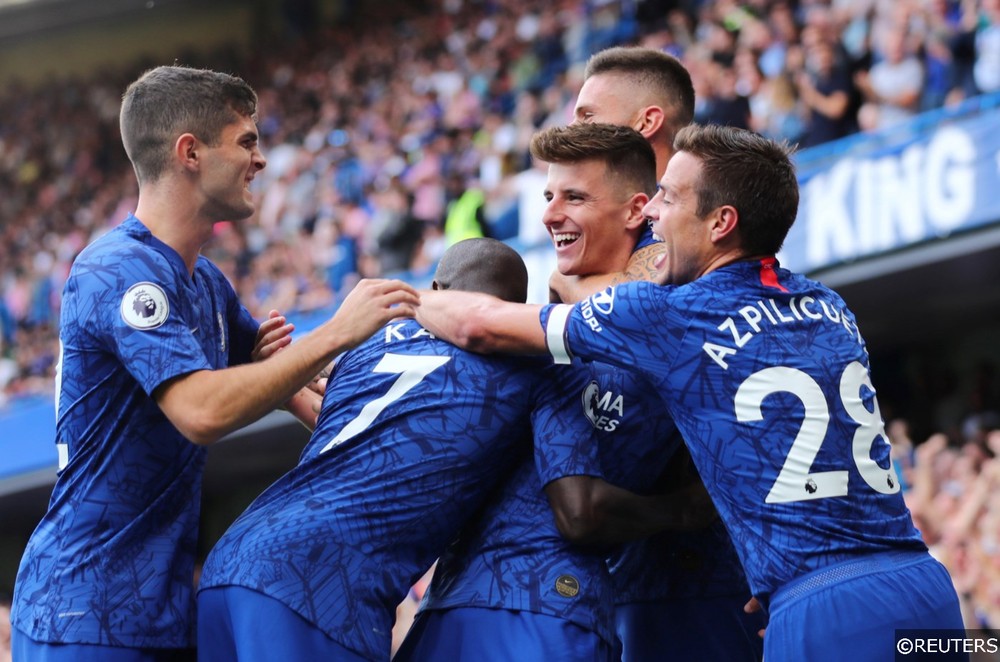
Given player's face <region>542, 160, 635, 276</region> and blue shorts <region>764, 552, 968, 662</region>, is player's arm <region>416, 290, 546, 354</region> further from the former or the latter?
blue shorts <region>764, 552, 968, 662</region>

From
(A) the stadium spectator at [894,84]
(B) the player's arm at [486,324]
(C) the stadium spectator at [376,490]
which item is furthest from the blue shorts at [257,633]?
(A) the stadium spectator at [894,84]

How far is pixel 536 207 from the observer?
12.0m

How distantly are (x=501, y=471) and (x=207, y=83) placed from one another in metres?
1.50

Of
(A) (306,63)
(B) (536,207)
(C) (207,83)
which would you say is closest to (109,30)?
(A) (306,63)

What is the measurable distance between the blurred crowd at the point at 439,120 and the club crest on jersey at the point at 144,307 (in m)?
5.28

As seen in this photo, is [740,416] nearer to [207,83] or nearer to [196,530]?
[196,530]

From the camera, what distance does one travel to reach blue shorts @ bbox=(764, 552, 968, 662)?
336 centimetres

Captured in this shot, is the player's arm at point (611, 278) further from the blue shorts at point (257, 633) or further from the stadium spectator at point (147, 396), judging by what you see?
the blue shorts at point (257, 633)

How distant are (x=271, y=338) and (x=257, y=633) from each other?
117 cm

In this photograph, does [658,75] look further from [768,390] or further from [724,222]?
[768,390]

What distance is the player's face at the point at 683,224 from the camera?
3764mm

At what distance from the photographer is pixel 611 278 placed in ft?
14.5

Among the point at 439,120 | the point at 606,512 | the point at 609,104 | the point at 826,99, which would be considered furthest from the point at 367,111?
the point at 606,512
